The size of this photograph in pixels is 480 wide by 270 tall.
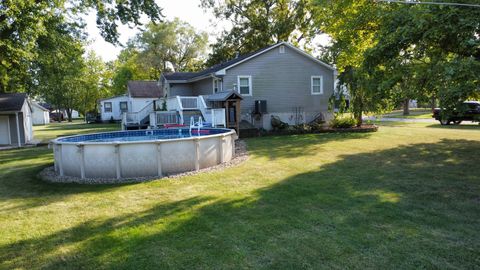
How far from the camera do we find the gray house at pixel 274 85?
19.2 meters

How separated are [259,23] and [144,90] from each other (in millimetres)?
14901

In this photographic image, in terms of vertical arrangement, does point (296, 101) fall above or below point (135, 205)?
above

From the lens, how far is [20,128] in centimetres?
1902

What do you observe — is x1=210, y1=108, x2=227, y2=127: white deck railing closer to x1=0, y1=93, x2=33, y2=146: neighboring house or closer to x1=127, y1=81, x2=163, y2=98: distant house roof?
x1=0, y1=93, x2=33, y2=146: neighboring house

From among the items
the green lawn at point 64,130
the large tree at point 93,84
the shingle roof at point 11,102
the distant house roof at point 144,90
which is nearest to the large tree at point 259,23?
the distant house roof at point 144,90

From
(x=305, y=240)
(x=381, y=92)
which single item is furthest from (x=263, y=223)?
(x=381, y=92)

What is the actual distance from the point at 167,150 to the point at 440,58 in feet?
24.9

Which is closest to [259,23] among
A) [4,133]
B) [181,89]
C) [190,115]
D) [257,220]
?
[181,89]

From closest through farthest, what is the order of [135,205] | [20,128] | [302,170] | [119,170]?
[135,205]
[119,170]
[302,170]
[20,128]

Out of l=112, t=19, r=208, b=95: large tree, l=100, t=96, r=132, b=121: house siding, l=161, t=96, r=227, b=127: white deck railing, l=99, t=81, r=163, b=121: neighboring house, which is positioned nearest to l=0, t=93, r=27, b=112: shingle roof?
l=161, t=96, r=227, b=127: white deck railing

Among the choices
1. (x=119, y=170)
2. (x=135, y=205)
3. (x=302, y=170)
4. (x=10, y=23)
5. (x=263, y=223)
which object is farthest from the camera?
(x=10, y=23)

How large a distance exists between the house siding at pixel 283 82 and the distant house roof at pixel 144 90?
1889 cm

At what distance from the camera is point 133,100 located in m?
36.2

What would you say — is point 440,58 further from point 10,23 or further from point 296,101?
point 10,23
